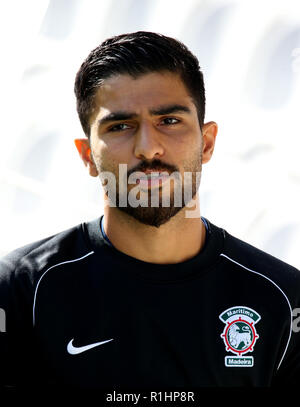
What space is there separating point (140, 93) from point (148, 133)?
119 millimetres

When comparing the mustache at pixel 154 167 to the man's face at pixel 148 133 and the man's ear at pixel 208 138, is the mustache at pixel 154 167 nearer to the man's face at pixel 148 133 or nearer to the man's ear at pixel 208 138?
the man's face at pixel 148 133

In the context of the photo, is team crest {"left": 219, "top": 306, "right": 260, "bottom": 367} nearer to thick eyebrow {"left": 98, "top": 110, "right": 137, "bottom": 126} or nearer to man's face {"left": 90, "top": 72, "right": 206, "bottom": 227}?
man's face {"left": 90, "top": 72, "right": 206, "bottom": 227}

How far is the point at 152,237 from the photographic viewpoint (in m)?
1.68

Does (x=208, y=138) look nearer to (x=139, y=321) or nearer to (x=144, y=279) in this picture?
(x=144, y=279)

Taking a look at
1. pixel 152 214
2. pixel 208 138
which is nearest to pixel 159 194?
pixel 152 214

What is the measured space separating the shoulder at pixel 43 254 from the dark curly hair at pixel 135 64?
0.31m

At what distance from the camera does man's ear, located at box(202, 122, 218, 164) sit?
1775mm

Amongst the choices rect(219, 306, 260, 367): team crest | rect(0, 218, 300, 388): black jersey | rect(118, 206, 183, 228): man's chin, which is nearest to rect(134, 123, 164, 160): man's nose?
rect(118, 206, 183, 228): man's chin

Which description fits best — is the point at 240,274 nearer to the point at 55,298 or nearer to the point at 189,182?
the point at 189,182

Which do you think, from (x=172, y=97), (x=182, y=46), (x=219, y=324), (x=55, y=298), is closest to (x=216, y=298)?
(x=219, y=324)

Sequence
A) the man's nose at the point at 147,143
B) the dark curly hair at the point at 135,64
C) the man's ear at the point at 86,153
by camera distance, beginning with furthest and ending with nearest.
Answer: the man's ear at the point at 86,153 → the dark curly hair at the point at 135,64 → the man's nose at the point at 147,143

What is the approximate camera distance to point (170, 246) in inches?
66.7

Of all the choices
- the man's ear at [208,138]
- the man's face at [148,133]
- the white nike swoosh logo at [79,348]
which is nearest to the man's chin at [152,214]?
the man's face at [148,133]

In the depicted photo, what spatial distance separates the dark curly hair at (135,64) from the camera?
1.65 meters
